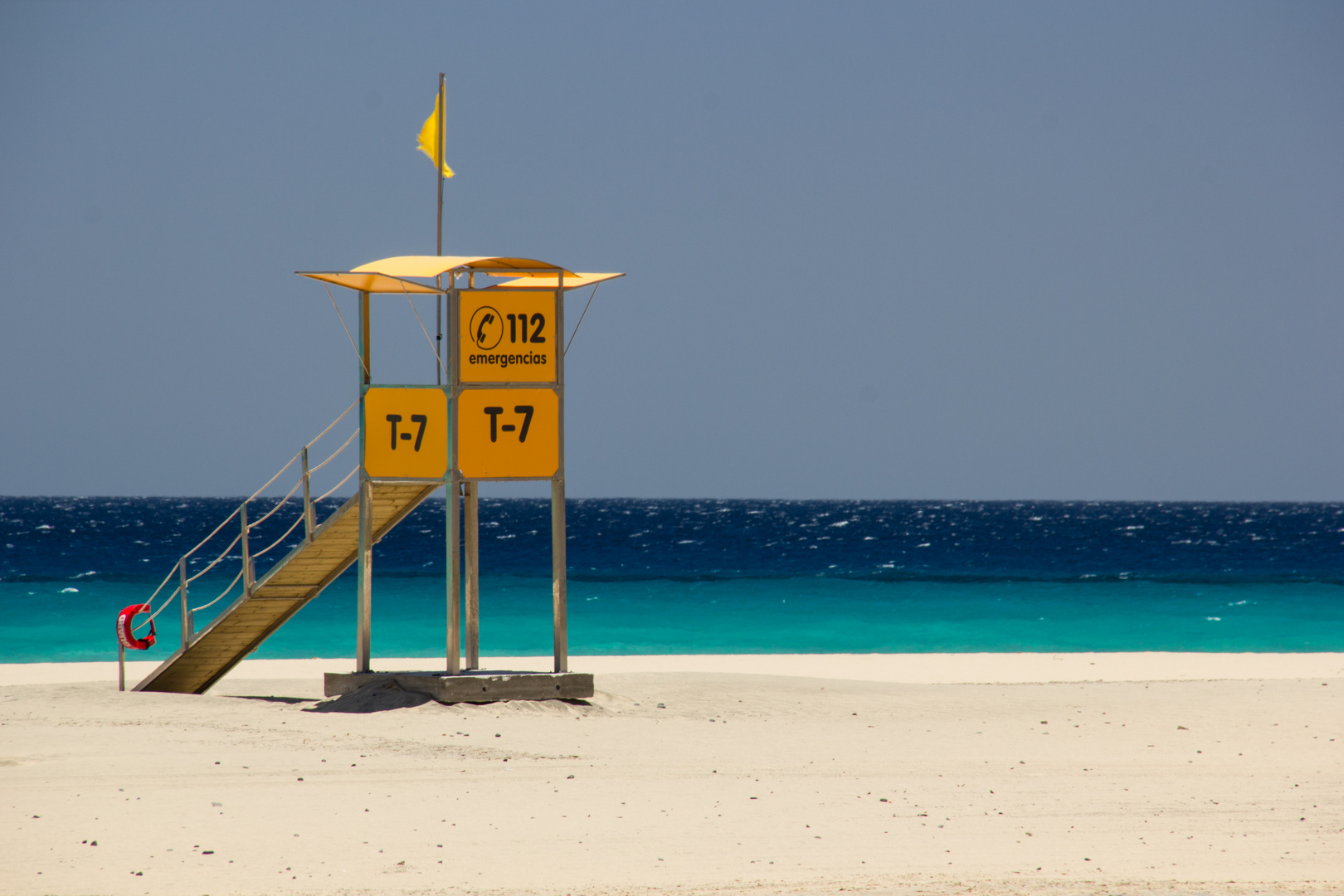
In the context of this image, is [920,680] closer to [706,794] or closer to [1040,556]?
[706,794]

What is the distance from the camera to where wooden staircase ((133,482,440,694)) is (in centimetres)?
1497

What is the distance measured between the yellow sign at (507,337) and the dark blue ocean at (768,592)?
14.5 meters

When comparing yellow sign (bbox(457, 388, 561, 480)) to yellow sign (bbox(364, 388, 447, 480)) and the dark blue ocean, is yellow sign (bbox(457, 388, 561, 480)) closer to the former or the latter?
yellow sign (bbox(364, 388, 447, 480))

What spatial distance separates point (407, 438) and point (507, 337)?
1.51 m

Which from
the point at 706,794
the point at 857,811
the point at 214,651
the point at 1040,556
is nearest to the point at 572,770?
the point at 706,794

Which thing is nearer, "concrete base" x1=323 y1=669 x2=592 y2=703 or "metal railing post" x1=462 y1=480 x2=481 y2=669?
"concrete base" x1=323 y1=669 x2=592 y2=703

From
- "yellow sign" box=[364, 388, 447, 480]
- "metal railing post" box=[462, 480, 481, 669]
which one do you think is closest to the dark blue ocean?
"metal railing post" box=[462, 480, 481, 669]

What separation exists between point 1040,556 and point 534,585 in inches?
1147

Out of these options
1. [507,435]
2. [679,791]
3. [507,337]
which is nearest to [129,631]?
[507,435]

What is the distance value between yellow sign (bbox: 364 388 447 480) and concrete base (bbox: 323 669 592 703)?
7.04ft

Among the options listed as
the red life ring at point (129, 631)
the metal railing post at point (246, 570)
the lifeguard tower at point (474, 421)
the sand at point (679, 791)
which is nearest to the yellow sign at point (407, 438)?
the lifeguard tower at point (474, 421)

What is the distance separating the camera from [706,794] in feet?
31.9

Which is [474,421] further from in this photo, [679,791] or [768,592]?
[768,592]

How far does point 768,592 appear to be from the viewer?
42.8 meters
